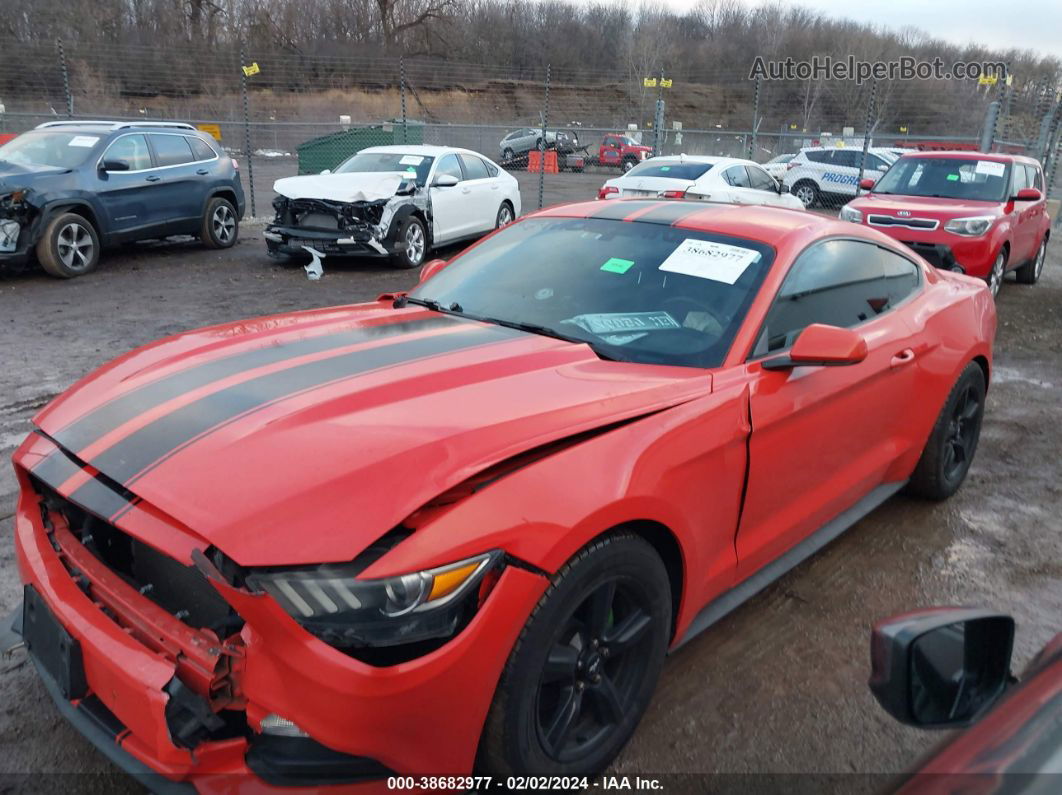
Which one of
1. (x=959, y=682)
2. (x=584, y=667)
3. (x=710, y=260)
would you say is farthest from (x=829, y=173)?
(x=959, y=682)

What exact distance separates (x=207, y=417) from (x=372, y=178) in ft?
28.5

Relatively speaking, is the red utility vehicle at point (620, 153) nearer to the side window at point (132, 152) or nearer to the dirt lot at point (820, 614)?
the side window at point (132, 152)

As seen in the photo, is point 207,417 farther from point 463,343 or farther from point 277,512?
point 463,343

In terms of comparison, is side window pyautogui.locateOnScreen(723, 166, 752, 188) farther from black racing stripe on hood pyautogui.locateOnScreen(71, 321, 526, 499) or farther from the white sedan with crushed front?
black racing stripe on hood pyautogui.locateOnScreen(71, 321, 526, 499)

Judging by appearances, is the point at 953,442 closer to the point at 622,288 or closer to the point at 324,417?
the point at 622,288

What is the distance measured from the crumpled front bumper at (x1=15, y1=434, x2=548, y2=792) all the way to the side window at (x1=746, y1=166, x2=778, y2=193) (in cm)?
1232

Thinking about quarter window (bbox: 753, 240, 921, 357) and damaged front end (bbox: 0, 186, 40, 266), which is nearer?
quarter window (bbox: 753, 240, 921, 357)

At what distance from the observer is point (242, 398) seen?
2283 millimetres

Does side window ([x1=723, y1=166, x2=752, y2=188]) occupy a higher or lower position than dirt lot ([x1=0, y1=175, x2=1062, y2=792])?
higher

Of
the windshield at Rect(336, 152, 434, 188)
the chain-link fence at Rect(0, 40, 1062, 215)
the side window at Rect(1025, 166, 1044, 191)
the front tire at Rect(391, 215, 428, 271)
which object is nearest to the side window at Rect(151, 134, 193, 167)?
the windshield at Rect(336, 152, 434, 188)

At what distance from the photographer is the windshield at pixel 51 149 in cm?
929

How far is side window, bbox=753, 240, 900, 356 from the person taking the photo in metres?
2.95

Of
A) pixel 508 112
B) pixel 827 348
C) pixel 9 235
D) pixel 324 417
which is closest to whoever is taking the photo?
pixel 324 417

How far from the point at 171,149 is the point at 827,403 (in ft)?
33.3
